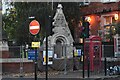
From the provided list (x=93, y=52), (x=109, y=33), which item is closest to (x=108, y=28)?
(x=109, y=33)

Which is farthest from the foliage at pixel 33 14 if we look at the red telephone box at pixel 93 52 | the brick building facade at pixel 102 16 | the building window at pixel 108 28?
the red telephone box at pixel 93 52

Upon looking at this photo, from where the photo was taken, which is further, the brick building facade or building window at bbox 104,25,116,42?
the brick building facade

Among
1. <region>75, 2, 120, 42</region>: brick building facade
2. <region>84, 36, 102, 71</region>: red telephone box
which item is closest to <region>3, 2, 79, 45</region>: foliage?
<region>75, 2, 120, 42</region>: brick building facade

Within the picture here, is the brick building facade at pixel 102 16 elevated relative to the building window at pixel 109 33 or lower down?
elevated

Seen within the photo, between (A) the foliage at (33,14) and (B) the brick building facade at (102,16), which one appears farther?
(B) the brick building facade at (102,16)

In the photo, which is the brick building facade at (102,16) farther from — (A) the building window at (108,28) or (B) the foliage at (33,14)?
(B) the foliage at (33,14)

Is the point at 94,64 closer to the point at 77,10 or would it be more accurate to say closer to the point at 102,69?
the point at 102,69

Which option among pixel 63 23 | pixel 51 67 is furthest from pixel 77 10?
pixel 51 67

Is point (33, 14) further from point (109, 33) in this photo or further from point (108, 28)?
point (108, 28)

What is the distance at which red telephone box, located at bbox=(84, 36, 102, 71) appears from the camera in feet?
93.1

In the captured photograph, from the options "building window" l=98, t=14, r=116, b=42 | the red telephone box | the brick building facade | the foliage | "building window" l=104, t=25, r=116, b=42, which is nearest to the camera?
the red telephone box

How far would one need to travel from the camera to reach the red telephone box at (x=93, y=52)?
28370 mm

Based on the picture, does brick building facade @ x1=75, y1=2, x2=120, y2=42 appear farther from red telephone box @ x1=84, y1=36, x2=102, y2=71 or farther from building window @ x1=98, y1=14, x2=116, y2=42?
red telephone box @ x1=84, y1=36, x2=102, y2=71

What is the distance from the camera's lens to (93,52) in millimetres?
28531
